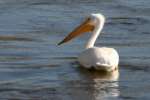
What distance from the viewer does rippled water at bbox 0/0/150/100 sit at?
1085 cm

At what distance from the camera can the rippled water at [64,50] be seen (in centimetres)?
1085

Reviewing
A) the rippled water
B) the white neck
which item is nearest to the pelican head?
the white neck

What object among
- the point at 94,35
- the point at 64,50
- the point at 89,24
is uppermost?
the point at 89,24

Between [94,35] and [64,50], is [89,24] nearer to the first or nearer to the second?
[94,35]

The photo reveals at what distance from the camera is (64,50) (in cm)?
1353

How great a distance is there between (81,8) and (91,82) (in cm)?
614

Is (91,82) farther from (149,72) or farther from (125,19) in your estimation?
(125,19)

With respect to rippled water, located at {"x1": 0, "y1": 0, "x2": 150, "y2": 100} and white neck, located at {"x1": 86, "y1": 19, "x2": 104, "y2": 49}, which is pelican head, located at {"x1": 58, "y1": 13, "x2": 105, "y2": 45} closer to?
white neck, located at {"x1": 86, "y1": 19, "x2": 104, "y2": 49}

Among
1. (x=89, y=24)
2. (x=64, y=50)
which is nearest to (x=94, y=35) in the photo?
(x=89, y=24)

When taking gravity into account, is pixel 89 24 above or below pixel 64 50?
above

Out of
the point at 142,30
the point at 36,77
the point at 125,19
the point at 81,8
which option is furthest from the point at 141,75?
the point at 81,8

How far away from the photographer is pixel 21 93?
10.6m

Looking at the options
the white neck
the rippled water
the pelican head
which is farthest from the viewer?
the pelican head

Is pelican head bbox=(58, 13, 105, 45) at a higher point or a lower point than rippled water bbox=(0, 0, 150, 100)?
higher
